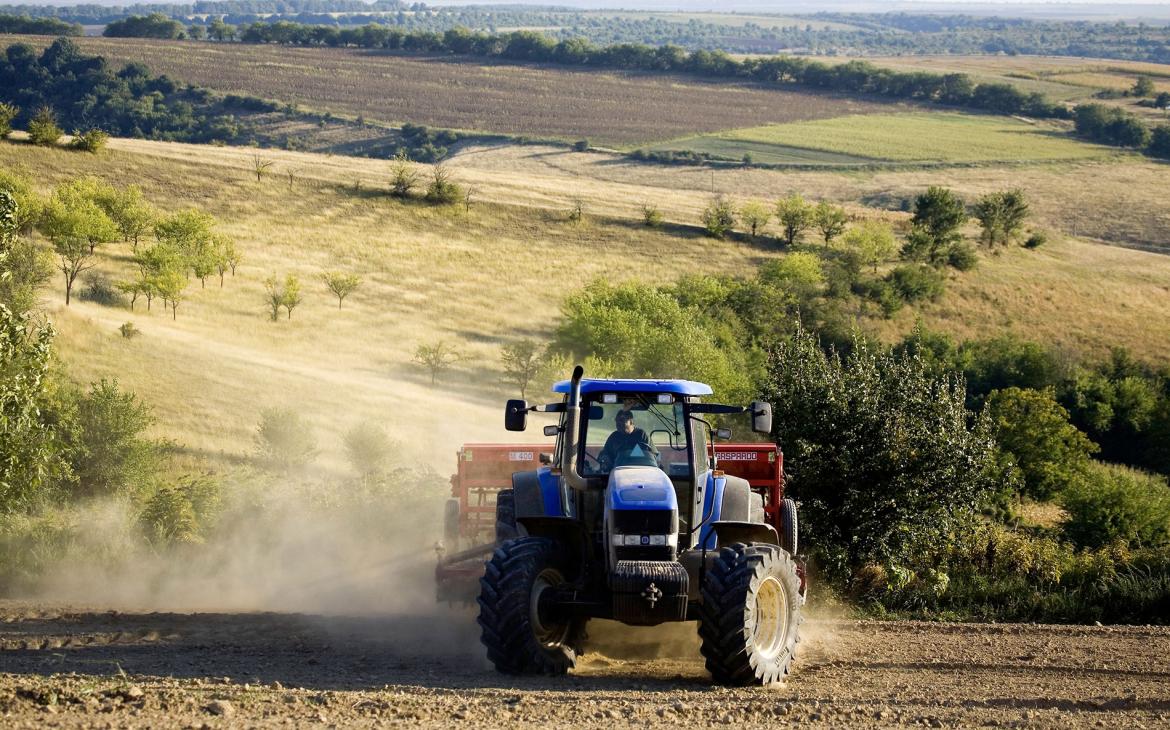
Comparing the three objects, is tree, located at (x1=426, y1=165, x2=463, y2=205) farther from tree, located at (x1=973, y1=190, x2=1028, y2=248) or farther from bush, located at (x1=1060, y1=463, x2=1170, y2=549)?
bush, located at (x1=1060, y1=463, x2=1170, y2=549)

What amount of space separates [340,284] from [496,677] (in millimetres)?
41398

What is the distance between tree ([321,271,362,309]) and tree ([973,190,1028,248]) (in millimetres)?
39975

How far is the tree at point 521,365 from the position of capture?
4181 centimetres

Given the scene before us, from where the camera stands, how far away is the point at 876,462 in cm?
1633

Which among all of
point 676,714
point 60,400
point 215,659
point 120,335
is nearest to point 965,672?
point 676,714

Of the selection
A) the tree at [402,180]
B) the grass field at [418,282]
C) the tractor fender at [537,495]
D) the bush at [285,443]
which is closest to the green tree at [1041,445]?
the grass field at [418,282]

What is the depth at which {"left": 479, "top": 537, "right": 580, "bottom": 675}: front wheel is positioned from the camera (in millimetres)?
10211

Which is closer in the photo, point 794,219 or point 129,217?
A: point 129,217

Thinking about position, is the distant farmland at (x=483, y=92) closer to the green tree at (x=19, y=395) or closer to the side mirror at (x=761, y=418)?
the green tree at (x=19, y=395)

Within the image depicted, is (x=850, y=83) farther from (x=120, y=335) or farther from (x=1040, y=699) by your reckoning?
(x=1040, y=699)

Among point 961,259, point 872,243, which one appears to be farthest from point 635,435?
point 961,259

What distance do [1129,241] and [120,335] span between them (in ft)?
220

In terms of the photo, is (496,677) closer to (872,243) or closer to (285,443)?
(285,443)

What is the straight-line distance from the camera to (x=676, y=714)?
8938 mm
